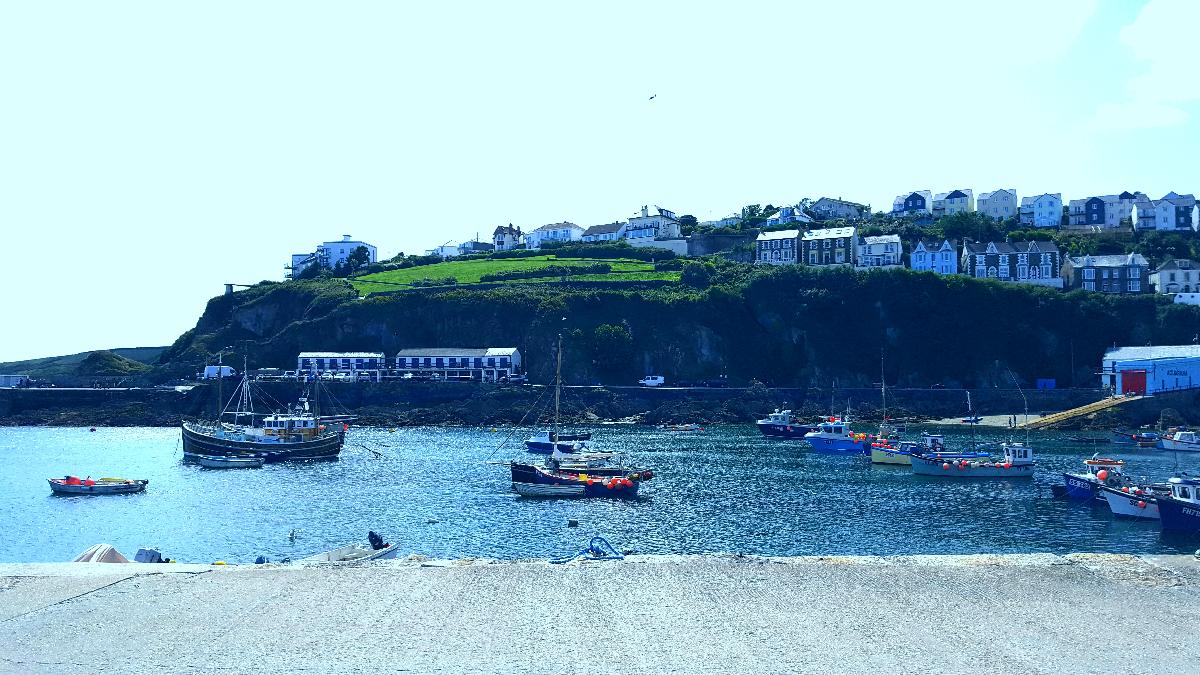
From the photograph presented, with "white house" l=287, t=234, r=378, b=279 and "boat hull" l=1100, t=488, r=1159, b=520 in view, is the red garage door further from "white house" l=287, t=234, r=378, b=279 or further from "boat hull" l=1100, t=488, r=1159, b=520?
"white house" l=287, t=234, r=378, b=279

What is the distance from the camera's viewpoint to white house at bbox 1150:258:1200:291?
361 ft

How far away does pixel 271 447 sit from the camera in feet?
220

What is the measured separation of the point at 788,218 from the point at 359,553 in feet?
398

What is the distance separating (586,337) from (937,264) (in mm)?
48988

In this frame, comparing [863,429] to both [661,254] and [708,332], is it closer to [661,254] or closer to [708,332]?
[708,332]

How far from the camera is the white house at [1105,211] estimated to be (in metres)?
139

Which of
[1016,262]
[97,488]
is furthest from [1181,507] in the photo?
[1016,262]

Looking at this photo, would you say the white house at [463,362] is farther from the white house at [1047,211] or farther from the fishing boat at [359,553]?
the white house at [1047,211]

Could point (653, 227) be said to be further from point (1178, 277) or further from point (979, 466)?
point (979, 466)

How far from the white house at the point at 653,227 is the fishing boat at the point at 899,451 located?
83.8 m

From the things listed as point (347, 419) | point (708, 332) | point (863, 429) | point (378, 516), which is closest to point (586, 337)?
point (708, 332)

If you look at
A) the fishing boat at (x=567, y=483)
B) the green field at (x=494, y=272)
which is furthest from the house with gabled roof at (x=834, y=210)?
the fishing boat at (x=567, y=483)

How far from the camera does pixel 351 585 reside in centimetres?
1672

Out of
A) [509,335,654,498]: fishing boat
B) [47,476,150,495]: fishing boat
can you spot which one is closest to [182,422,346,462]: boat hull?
[47,476,150,495]: fishing boat
